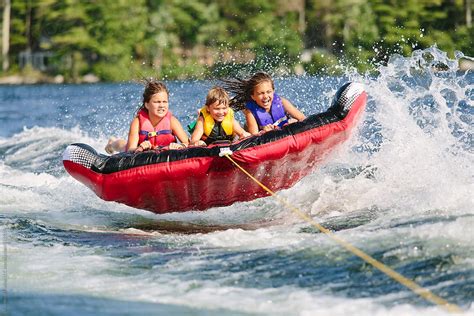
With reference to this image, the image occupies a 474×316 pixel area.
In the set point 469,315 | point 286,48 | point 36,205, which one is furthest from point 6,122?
point 286,48

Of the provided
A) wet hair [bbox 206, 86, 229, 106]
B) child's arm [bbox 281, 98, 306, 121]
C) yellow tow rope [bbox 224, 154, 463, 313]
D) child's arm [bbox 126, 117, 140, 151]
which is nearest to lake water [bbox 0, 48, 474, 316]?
yellow tow rope [bbox 224, 154, 463, 313]

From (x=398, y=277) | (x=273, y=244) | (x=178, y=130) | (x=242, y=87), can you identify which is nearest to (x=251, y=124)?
(x=242, y=87)

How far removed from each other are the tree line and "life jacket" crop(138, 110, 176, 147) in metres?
27.4

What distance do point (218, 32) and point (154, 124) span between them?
33268 millimetres

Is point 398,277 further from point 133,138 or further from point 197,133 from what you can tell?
point 133,138

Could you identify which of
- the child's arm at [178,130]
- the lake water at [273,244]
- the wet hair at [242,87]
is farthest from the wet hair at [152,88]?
the lake water at [273,244]

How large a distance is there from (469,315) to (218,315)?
120 cm

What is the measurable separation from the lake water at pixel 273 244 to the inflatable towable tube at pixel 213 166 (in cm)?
24

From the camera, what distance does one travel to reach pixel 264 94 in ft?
24.7

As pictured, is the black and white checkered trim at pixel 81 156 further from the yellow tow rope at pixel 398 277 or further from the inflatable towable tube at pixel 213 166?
the yellow tow rope at pixel 398 277

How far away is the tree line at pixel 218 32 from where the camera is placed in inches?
1462

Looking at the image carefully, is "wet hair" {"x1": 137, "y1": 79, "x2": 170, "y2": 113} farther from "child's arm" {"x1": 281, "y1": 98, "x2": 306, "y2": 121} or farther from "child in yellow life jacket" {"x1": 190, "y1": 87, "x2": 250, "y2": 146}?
"child's arm" {"x1": 281, "y1": 98, "x2": 306, "y2": 121}

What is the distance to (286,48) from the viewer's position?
3891cm

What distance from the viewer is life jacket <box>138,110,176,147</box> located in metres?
7.39
